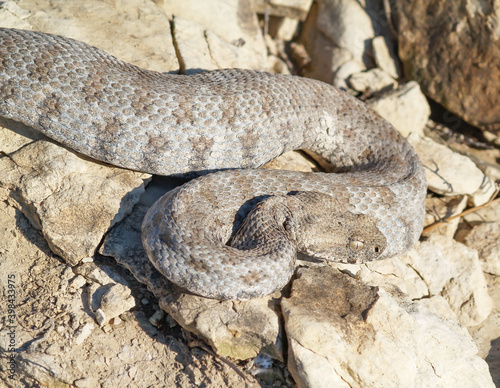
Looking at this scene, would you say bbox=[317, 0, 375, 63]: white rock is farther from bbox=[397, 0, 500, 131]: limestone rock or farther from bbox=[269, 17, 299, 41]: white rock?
bbox=[269, 17, 299, 41]: white rock

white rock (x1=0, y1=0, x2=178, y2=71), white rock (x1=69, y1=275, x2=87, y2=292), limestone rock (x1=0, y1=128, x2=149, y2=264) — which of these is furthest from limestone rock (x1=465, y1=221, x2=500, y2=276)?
white rock (x1=69, y1=275, x2=87, y2=292)

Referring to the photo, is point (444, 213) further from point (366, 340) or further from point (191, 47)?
point (191, 47)

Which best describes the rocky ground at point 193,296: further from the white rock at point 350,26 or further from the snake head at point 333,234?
the white rock at point 350,26

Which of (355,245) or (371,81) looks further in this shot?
(371,81)

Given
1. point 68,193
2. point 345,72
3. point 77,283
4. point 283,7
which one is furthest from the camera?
point 283,7

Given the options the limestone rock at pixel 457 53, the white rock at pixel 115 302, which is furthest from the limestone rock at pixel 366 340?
the limestone rock at pixel 457 53

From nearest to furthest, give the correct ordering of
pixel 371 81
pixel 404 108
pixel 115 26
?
pixel 115 26 → pixel 404 108 → pixel 371 81

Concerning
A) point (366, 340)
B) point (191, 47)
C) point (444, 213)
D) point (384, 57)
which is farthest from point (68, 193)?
point (384, 57)

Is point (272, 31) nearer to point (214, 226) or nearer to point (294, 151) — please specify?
point (294, 151)
